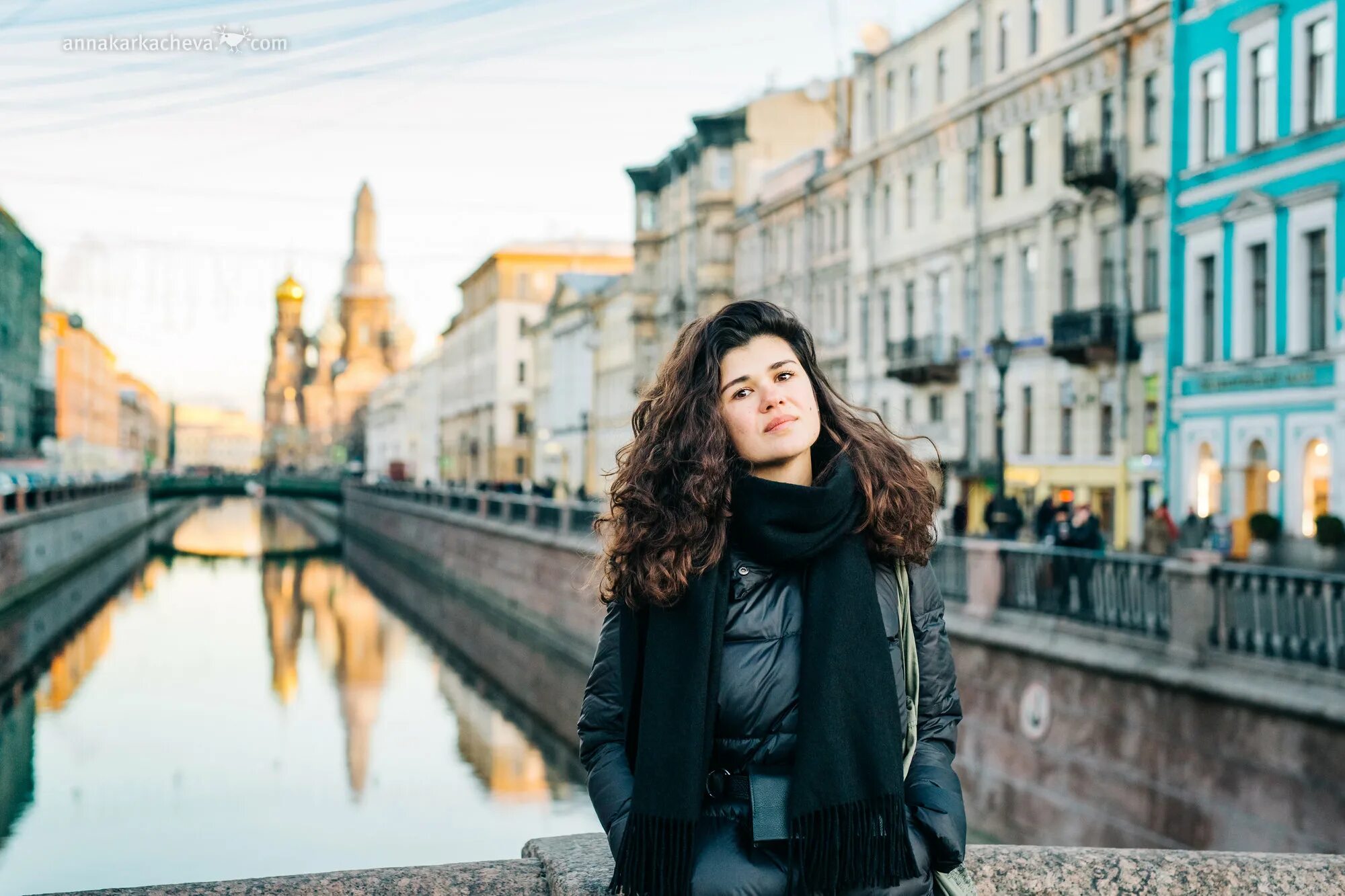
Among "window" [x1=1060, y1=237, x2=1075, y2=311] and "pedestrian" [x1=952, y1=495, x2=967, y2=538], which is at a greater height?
"window" [x1=1060, y1=237, x2=1075, y2=311]

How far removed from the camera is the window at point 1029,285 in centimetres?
3347

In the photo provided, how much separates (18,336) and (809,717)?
8452 cm

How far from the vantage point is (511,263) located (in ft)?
329

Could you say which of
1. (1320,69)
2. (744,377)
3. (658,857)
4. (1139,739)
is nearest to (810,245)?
(1320,69)

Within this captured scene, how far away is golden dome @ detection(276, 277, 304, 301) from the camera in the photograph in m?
188

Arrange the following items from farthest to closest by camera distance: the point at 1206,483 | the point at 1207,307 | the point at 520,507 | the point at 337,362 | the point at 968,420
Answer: the point at 337,362
the point at 520,507
the point at 968,420
the point at 1206,483
the point at 1207,307

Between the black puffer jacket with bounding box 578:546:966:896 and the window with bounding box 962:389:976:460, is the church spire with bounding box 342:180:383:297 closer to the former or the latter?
the window with bounding box 962:389:976:460

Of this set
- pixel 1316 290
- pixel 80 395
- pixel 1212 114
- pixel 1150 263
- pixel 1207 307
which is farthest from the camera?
pixel 80 395

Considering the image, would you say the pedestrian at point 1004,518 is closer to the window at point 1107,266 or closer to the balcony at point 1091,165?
the window at point 1107,266

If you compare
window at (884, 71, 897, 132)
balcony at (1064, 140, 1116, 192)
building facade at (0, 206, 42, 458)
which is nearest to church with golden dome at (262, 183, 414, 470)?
building facade at (0, 206, 42, 458)

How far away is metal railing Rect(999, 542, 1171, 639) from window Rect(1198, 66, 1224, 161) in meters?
11.5

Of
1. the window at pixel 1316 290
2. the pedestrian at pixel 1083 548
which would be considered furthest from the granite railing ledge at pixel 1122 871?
the window at pixel 1316 290

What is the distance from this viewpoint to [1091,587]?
14.9 metres

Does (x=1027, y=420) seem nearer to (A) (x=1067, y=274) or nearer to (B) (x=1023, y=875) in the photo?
(A) (x=1067, y=274)
